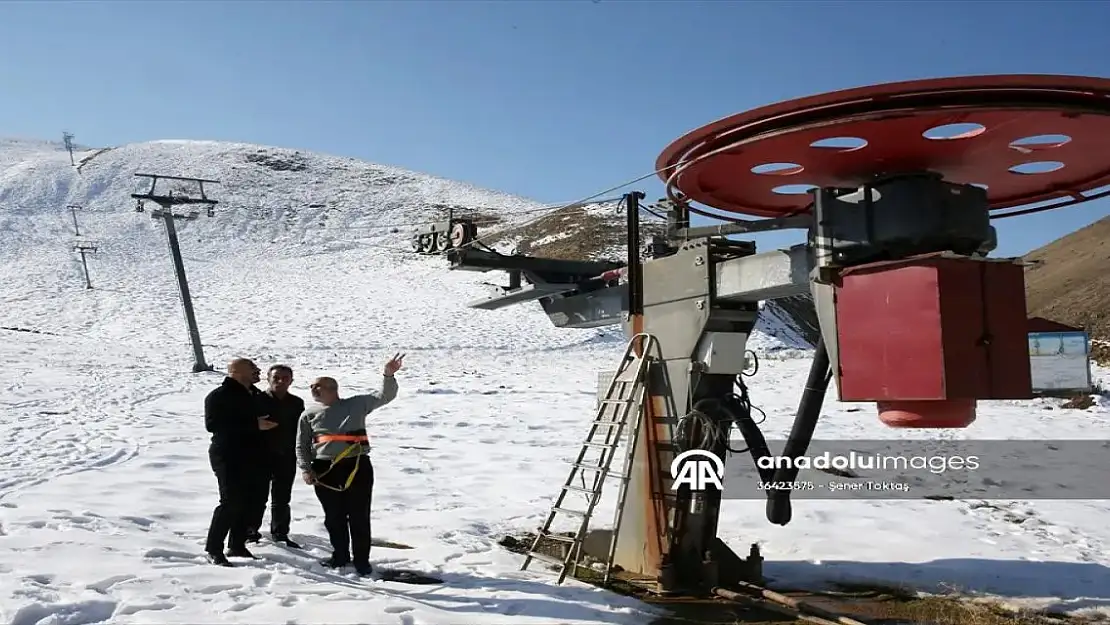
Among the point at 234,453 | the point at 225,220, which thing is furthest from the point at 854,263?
the point at 225,220

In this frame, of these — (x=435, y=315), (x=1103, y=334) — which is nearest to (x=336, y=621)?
(x=1103, y=334)

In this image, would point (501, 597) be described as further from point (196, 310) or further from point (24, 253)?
point (24, 253)

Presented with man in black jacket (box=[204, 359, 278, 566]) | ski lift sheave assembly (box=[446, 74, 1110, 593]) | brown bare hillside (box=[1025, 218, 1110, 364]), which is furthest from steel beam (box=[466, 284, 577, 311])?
brown bare hillside (box=[1025, 218, 1110, 364])

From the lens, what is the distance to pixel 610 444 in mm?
7762

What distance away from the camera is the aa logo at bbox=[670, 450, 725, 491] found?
7.66 m

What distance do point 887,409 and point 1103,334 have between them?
2778 centimetres

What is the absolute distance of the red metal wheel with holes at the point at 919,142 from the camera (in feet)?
16.3

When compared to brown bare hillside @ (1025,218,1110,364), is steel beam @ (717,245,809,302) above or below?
below

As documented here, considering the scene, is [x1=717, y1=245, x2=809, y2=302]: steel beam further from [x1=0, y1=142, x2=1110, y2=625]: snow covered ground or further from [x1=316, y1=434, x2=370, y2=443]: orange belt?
[x1=316, y1=434, x2=370, y2=443]: orange belt

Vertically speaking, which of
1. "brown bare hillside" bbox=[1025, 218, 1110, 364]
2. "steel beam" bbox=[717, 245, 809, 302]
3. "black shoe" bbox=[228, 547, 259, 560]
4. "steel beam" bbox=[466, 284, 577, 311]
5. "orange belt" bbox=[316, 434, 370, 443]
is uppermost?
"brown bare hillside" bbox=[1025, 218, 1110, 364]

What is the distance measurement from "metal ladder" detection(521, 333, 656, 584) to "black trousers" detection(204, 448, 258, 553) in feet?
8.12

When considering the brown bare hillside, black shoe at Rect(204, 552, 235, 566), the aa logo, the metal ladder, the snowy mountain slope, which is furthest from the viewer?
the snowy mountain slope

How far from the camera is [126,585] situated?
19.8 feet

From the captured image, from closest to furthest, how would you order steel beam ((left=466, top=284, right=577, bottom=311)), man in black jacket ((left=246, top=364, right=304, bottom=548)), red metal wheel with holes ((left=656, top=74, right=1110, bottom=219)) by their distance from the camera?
red metal wheel with holes ((left=656, top=74, right=1110, bottom=219)) → man in black jacket ((left=246, top=364, right=304, bottom=548)) → steel beam ((left=466, top=284, right=577, bottom=311))
